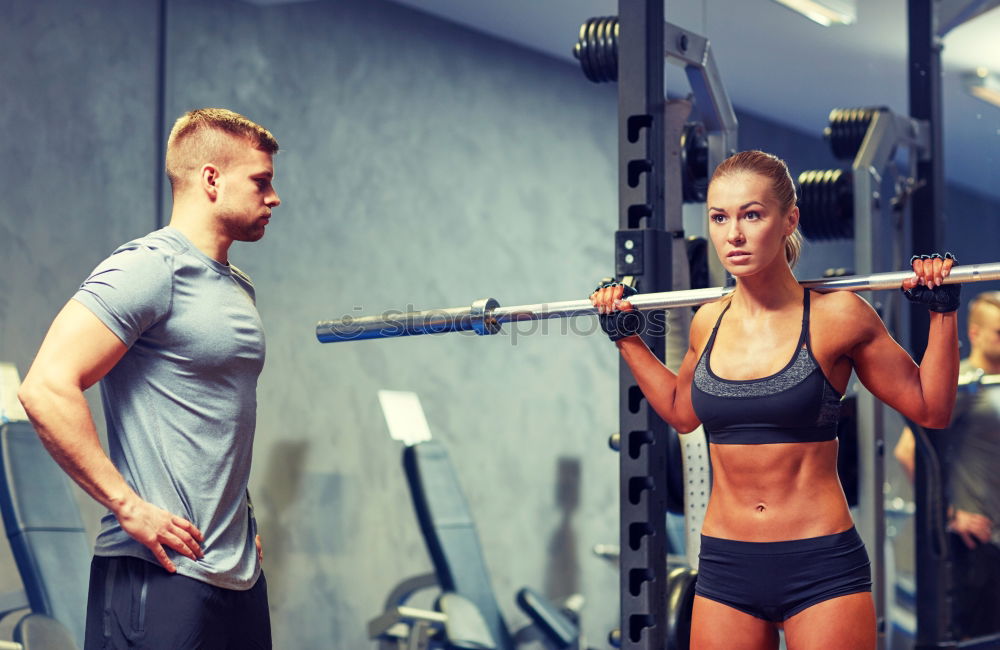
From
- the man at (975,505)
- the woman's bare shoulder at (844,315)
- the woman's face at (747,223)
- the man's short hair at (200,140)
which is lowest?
the man at (975,505)

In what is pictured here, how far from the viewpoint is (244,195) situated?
2.16 metres

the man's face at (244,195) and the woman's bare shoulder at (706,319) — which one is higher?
the man's face at (244,195)

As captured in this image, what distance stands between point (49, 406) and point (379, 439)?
3.30m

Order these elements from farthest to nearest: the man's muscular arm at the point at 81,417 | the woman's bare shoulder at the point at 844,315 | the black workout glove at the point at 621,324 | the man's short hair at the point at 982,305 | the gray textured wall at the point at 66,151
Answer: the man's short hair at the point at 982,305
the gray textured wall at the point at 66,151
the black workout glove at the point at 621,324
the woman's bare shoulder at the point at 844,315
the man's muscular arm at the point at 81,417

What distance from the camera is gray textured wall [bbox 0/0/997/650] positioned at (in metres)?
3.70

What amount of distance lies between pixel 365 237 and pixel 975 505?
2819mm

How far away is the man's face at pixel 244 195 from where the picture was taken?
84.7 inches

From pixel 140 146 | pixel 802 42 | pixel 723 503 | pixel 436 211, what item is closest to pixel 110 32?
pixel 140 146

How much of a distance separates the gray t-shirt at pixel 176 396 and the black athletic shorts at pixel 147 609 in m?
0.03

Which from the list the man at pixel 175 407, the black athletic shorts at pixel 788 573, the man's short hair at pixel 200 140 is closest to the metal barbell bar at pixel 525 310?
the black athletic shorts at pixel 788 573

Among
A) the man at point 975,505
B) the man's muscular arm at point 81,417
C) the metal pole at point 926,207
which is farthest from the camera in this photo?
the man at point 975,505

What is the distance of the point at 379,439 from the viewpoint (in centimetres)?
511

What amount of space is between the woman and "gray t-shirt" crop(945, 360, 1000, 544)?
2396mm

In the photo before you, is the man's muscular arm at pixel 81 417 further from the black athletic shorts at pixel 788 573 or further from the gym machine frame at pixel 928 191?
the gym machine frame at pixel 928 191
